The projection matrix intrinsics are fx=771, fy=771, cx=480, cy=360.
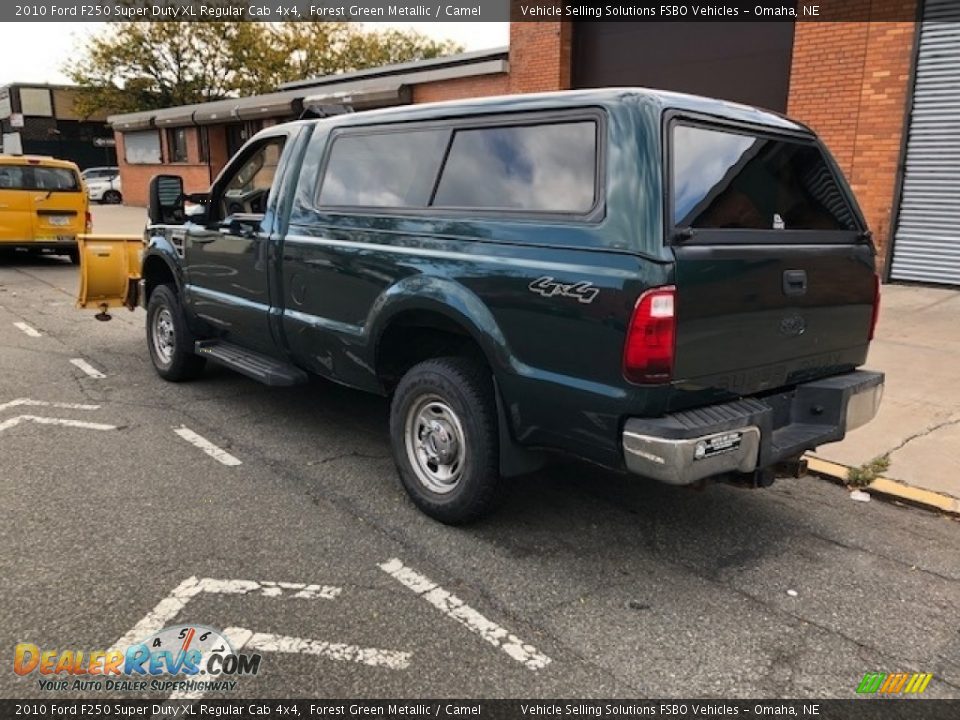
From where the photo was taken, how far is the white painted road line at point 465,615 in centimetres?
276

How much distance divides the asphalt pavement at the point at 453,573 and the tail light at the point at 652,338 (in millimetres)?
970

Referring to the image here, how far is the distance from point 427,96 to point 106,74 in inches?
1088

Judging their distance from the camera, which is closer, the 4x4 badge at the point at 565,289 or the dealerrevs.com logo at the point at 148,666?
the dealerrevs.com logo at the point at 148,666

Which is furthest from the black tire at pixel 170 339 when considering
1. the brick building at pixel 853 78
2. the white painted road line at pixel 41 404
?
the brick building at pixel 853 78

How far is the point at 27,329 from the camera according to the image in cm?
862

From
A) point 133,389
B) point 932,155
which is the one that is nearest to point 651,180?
point 133,389

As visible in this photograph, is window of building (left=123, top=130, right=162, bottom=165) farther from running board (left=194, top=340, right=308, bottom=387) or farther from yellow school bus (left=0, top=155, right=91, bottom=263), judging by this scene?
running board (left=194, top=340, right=308, bottom=387)

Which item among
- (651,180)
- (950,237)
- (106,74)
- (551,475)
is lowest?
(551,475)

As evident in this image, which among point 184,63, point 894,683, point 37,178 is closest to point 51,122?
point 184,63

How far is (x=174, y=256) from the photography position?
6016 millimetres

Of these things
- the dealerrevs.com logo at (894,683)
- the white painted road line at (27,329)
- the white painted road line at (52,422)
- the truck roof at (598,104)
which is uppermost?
the truck roof at (598,104)

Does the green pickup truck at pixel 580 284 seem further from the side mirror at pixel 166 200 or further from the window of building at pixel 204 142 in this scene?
the window of building at pixel 204 142

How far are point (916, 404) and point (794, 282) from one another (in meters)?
3.08

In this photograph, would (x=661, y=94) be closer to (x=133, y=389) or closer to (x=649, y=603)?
(x=649, y=603)
